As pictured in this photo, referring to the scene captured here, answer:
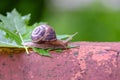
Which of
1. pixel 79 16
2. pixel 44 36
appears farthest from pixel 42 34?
pixel 79 16

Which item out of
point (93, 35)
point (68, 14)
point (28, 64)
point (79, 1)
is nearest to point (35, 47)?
point (28, 64)

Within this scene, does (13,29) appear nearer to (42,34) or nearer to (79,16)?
(42,34)

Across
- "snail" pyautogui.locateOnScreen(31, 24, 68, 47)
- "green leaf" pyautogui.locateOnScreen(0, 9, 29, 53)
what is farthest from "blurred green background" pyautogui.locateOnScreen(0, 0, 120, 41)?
"snail" pyautogui.locateOnScreen(31, 24, 68, 47)

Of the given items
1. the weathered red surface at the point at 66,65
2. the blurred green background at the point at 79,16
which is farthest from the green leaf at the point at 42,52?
the blurred green background at the point at 79,16

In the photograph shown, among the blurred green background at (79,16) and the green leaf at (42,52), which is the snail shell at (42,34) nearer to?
the green leaf at (42,52)

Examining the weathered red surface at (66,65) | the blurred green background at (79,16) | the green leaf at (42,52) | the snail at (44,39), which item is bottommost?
the weathered red surface at (66,65)
